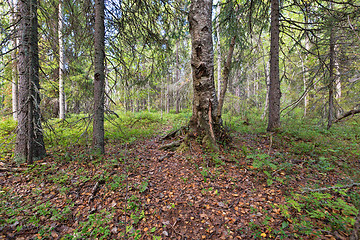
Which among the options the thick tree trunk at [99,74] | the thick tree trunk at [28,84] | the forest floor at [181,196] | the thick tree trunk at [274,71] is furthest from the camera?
the thick tree trunk at [274,71]

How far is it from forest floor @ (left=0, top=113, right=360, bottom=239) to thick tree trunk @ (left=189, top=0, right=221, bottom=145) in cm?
69

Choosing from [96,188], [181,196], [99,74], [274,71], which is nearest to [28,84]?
[99,74]

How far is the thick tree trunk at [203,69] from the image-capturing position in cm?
444

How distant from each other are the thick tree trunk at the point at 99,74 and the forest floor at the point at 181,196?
747mm

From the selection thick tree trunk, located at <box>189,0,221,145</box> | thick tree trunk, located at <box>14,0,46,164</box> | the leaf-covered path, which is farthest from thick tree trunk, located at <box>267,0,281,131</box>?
thick tree trunk, located at <box>14,0,46,164</box>

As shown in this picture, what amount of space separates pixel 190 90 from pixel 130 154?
8.66m

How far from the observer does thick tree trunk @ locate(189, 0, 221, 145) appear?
444 centimetres

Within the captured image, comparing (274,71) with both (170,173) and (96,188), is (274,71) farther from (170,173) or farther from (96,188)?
(96,188)

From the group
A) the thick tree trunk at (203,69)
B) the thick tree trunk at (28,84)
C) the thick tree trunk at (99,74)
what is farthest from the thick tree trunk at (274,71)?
the thick tree trunk at (28,84)

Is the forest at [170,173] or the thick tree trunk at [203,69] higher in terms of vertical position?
the thick tree trunk at [203,69]

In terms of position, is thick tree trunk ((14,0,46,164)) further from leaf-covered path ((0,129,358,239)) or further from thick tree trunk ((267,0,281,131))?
thick tree trunk ((267,0,281,131))

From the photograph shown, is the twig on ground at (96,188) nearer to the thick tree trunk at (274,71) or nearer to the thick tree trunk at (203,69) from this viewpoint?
the thick tree trunk at (203,69)

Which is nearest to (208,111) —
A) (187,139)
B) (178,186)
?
(187,139)

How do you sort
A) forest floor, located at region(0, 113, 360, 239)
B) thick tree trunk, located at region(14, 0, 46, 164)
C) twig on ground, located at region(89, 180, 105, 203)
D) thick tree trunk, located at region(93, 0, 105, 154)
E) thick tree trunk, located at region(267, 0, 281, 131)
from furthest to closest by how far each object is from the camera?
thick tree trunk, located at region(267, 0, 281, 131)
thick tree trunk, located at region(93, 0, 105, 154)
thick tree trunk, located at region(14, 0, 46, 164)
twig on ground, located at region(89, 180, 105, 203)
forest floor, located at region(0, 113, 360, 239)
